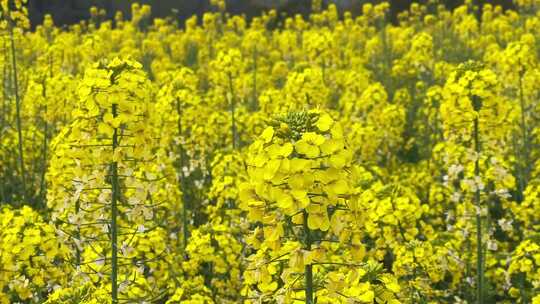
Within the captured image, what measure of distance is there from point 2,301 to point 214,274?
1645 millimetres

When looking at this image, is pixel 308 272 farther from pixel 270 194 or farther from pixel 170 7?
pixel 170 7

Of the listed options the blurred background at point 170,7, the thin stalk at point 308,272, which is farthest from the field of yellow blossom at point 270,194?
the blurred background at point 170,7

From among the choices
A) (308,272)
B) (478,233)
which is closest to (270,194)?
(308,272)

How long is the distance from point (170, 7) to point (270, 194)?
2054 centimetres

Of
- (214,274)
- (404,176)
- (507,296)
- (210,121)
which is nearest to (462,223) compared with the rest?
(507,296)

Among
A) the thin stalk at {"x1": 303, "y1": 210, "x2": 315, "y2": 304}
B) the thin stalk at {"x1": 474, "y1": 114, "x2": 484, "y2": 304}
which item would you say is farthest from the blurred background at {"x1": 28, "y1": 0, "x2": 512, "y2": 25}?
the thin stalk at {"x1": 303, "y1": 210, "x2": 315, "y2": 304}

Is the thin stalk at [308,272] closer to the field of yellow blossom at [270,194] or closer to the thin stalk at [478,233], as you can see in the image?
the field of yellow blossom at [270,194]

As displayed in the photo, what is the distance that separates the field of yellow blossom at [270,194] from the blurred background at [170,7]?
11898mm

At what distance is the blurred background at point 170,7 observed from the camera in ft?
72.5

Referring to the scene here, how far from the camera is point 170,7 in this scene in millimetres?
22312

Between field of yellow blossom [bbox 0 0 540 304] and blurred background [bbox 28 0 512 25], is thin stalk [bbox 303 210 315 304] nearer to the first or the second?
field of yellow blossom [bbox 0 0 540 304]

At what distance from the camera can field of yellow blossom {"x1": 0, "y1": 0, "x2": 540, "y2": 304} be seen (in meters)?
2.65

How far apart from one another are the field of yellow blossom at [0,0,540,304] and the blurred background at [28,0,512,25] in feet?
39.0

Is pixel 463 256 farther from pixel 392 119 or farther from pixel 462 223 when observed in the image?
pixel 392 119
